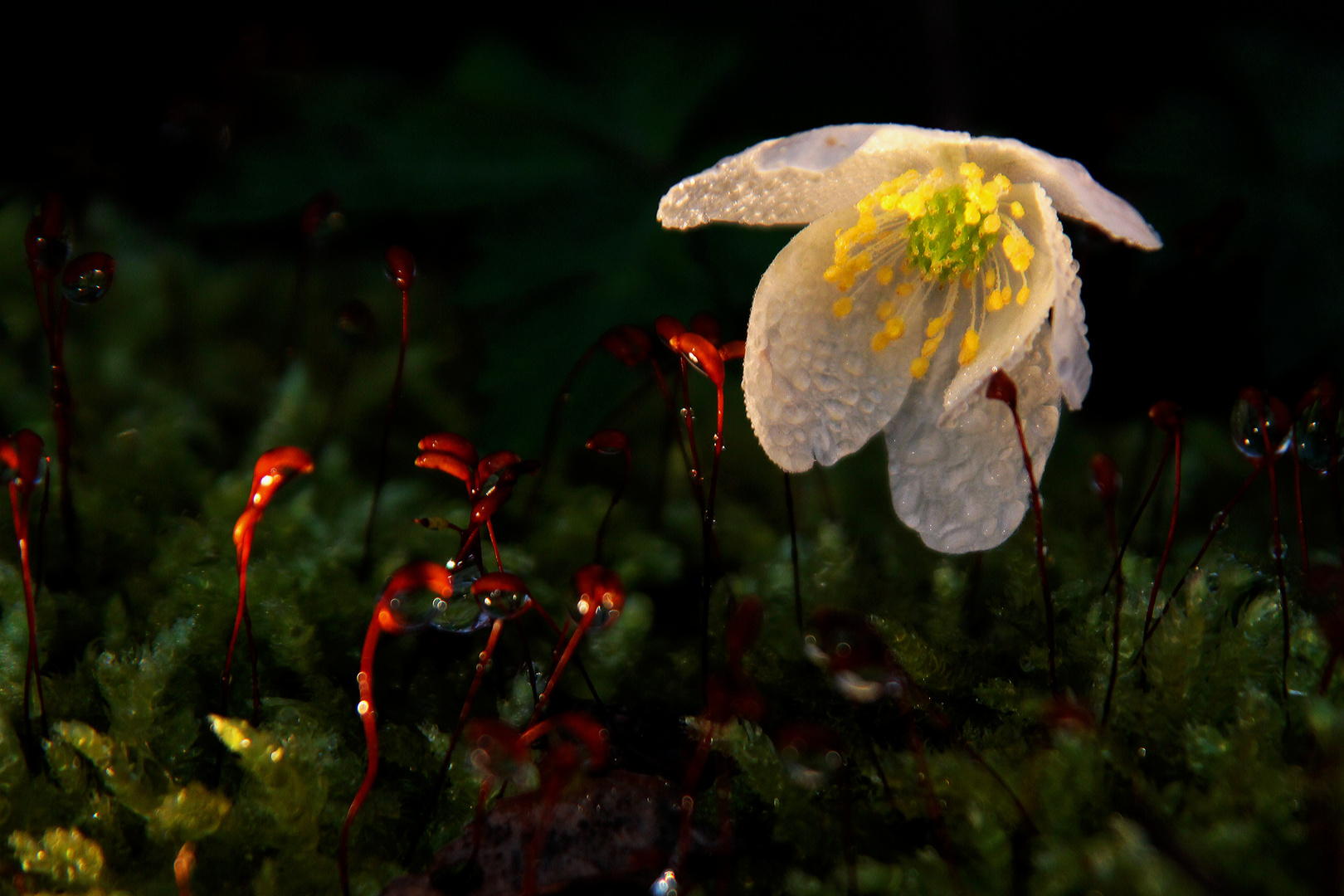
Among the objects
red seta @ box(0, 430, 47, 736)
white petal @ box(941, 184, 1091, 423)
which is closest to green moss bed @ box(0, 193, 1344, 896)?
red seta @ box(0, 430, 47, 736)

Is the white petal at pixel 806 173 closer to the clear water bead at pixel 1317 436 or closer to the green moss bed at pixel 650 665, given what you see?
the green moss bed at pixel 650 665

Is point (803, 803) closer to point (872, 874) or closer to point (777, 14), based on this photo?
point (872, 874)

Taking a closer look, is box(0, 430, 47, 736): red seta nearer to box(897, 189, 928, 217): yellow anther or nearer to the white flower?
the white flower

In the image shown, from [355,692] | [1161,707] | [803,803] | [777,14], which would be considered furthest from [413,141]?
[1161,707]

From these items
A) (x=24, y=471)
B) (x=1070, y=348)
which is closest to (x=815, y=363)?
(x=1070, y=348)

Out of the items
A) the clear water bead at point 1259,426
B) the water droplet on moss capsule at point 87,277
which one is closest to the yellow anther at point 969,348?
the clear water bead at point 1259,426

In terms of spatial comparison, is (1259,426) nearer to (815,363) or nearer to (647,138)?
(815,363)

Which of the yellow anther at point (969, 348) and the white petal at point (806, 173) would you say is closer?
the white petal at point (806, 173)
